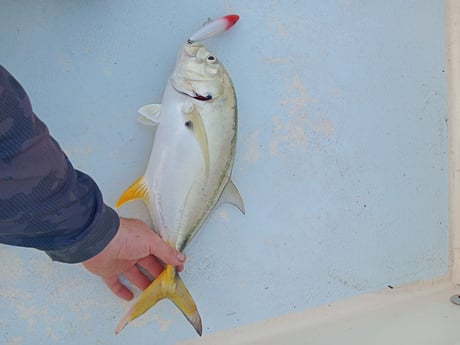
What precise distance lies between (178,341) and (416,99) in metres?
0.96

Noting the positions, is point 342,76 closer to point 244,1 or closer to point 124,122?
point 244,1

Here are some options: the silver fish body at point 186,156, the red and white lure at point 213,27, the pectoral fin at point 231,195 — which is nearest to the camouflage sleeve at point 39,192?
the silver fish body at point 186,156

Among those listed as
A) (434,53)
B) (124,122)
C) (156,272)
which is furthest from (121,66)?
(434,53)

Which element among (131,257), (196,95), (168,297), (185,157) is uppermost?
(196,95)

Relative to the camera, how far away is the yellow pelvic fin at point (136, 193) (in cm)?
127

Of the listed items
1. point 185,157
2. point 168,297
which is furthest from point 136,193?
point 168,297

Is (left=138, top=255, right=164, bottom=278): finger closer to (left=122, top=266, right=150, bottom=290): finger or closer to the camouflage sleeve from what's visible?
(left=122, top=266, right=150, bottom=290): finger

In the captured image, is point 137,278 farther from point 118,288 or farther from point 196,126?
point 196,126

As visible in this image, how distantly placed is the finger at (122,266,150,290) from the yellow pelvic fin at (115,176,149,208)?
160 millimetres

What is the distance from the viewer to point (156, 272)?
4.29 ft

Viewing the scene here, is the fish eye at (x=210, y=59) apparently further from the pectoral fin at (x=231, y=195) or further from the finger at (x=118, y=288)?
the finger at (x=118, y=288)

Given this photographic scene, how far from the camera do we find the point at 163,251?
4.13 feet

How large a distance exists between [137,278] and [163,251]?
109 mm

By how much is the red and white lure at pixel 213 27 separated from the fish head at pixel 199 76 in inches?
2.8
